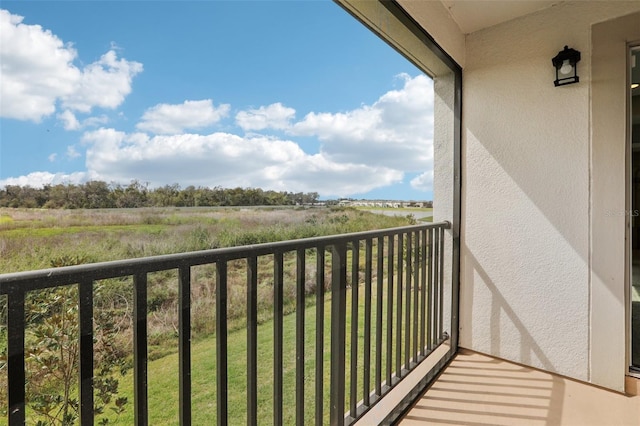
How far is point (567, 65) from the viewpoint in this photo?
6.80 ft

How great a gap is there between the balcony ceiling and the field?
1981 millimetres

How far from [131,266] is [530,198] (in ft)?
7.97

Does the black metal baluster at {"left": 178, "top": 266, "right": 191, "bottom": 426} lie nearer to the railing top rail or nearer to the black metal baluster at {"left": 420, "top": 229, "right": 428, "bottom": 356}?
the railing top rail

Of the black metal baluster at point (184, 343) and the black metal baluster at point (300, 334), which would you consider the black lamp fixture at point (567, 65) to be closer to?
the black metal baluster at point (300, 334)

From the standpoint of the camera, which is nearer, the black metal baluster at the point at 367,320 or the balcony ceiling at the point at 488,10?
the black metal baluster at the point at 367,320

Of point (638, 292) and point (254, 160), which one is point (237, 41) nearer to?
point (254, 160)

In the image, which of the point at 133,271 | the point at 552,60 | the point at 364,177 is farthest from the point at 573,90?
the point at 133,271

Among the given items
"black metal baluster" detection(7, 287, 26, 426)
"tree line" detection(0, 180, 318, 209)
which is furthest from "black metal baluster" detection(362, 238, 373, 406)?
"black metal baluster" detection(7, 287, 26, 426)

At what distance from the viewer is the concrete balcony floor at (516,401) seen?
1.76 meters

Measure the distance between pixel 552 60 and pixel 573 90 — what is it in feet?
0.80

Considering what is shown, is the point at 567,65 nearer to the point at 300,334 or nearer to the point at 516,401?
the point at 516,401

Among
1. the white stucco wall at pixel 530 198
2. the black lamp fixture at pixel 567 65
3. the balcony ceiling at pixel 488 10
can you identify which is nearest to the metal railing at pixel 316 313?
the white stucco wall at pixel 530 198

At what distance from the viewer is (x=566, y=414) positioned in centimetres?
180

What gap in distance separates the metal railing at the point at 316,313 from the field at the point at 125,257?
3cm
